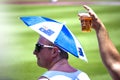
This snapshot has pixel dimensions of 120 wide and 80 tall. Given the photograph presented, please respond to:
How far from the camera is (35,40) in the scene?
18.8 feet

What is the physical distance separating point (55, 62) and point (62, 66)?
4.9 inches

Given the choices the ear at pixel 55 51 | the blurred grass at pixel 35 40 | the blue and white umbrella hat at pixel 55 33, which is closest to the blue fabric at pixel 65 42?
the blue and white umbrella hat at pixel 55 33

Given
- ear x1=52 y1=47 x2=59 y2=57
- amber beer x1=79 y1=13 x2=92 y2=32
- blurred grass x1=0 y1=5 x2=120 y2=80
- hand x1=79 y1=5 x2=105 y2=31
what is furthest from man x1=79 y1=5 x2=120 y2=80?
blurred grass x1=0 y1=5 x2=120 y2=80

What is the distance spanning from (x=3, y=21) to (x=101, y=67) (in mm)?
2041

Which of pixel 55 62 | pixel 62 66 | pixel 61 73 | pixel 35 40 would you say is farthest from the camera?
pixel 35 40

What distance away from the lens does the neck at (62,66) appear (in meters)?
2.48

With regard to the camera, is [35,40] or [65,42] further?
[35,40]

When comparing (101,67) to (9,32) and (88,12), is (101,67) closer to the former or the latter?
(9,32)

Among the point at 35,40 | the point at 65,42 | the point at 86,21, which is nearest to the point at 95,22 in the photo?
the point at 86,21

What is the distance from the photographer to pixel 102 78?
5055 millimetres

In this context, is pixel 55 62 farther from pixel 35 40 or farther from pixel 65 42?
pixel 35 40

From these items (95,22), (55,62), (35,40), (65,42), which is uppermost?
(95,22)

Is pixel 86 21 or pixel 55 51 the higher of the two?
pixel 86 21

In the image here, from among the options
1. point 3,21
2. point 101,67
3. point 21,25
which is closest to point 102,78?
point 101,67
